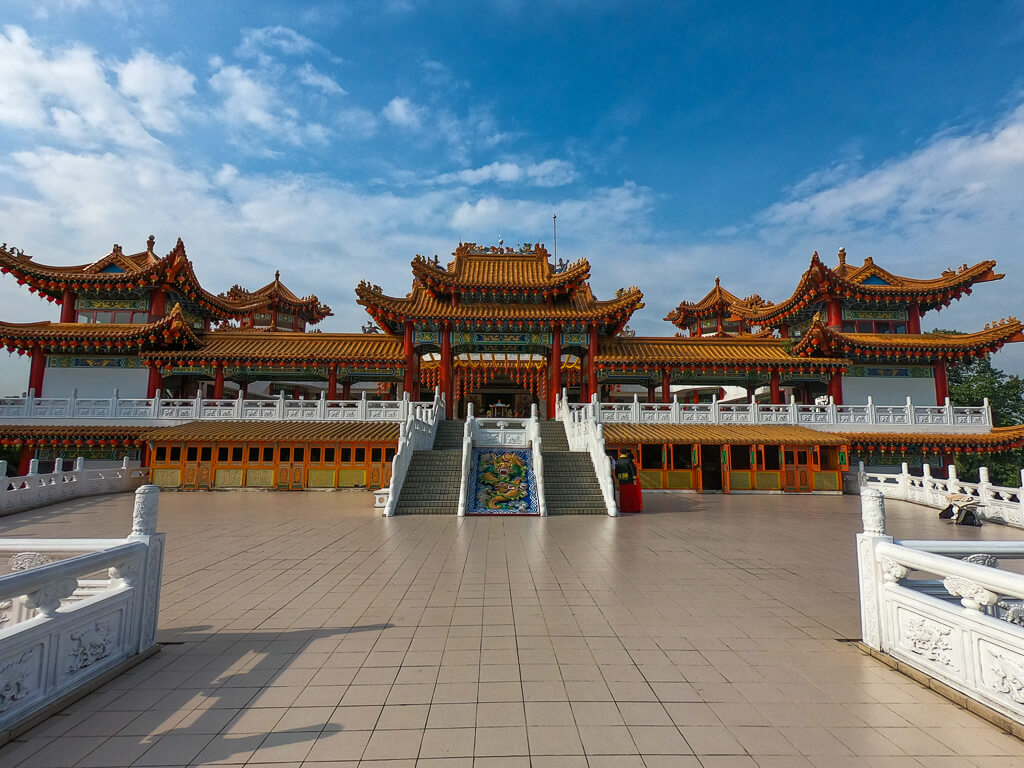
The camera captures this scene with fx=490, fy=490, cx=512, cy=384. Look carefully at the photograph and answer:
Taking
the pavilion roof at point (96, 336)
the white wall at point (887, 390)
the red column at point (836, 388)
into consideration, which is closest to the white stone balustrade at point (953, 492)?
the red column at point (836, 388)

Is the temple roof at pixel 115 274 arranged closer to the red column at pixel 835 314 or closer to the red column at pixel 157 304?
the red column at pixel 157 304

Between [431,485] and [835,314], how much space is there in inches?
815

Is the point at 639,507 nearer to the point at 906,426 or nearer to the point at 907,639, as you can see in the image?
the point at 907,639

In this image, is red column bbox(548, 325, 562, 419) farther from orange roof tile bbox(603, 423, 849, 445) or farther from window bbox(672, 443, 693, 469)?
window bbox(672, 443, 693, 469)

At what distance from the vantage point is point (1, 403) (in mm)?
18984

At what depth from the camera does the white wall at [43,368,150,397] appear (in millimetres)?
21234

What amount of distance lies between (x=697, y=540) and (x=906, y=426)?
15934 mm

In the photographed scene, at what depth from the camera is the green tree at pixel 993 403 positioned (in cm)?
3089

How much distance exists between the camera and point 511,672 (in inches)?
158

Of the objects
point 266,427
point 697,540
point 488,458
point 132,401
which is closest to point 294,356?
point 266,427

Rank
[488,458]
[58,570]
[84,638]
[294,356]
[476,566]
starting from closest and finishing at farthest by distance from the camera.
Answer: [58,570]
[84,638]
[476,566]
[488,458]
[294,356]

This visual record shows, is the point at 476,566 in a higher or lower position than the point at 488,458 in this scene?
lower

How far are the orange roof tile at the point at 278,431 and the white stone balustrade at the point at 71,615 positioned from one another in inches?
499

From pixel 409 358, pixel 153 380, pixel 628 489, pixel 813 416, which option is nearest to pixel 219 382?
pixel 153 380
